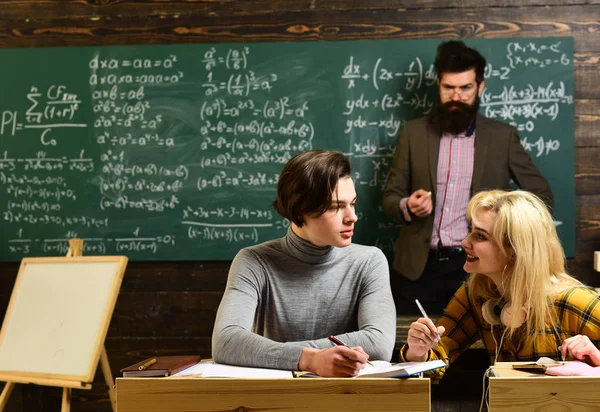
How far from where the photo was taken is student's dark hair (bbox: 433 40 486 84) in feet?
11.3

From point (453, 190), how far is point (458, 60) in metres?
0.63

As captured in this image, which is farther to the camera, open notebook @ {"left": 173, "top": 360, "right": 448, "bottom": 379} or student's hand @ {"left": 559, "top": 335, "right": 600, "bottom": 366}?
student's hand @ {"left": 559, "top": 335, "right": 600, "bottom": 366}

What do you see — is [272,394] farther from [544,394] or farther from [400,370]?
[544,394]

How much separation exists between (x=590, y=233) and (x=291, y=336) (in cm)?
226

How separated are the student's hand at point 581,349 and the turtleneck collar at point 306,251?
66 centimetres

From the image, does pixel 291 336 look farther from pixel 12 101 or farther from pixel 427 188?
pixel 12 101

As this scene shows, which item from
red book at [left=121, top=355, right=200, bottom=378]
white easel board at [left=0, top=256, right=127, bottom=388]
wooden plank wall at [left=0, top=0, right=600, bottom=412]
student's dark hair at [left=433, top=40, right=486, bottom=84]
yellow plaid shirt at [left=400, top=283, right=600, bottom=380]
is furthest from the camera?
wooden plank wall at [left=0, top=0, right=600, bottom=412]

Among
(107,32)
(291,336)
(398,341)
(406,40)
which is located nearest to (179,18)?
(107,32)

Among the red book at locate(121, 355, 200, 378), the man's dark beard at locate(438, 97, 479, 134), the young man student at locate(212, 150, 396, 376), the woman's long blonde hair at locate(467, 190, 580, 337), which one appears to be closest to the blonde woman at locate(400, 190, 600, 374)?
the woman's long blonde hair at locate(467, 190, 580, 337)

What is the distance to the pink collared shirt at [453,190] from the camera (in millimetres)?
3453

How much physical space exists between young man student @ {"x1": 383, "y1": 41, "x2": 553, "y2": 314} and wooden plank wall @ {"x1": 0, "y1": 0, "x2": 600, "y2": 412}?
314mm

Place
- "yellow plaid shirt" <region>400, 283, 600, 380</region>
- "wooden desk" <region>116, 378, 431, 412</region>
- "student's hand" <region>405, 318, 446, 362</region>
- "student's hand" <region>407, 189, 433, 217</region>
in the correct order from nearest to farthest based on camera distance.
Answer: "wooden desk" <region>116, 378, 431, 412</region>, "student's hand" <region>405, 318, 446, 362</region>, "yellow plaid shirt" <region>400, 283, 600, 380</region>, "student's hand" <region>407, 189, 433, 217</region>

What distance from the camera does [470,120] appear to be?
348 centimetres

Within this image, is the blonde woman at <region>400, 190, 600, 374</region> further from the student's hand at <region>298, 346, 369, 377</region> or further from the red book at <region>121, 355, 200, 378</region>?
the red book at <region>121, 355, 200, 378</region>
